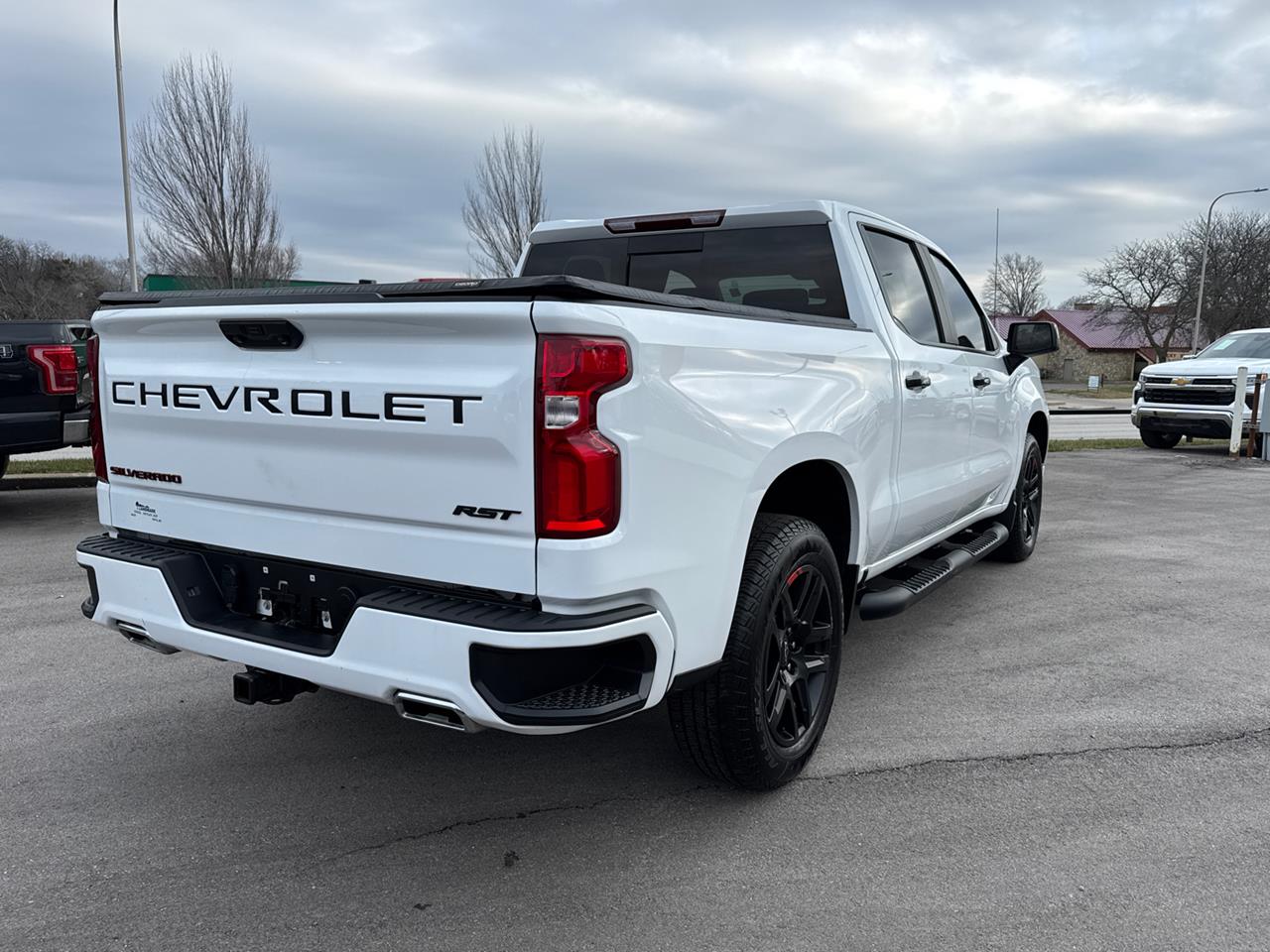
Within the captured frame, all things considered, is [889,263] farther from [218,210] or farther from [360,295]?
[218,210]

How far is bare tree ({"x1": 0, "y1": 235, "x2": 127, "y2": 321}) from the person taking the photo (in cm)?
4084

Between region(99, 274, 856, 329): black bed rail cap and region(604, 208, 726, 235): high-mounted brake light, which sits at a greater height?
region(604, 208, 726, 235): high-mounted brake light

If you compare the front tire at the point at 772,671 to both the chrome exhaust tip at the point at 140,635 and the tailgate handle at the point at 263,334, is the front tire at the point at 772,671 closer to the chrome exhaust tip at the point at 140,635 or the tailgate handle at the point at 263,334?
the tailgate handle at the point at 263,334

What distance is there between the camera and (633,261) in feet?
14.0

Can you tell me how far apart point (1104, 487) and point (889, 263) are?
23.5 ft

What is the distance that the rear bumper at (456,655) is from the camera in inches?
86.7

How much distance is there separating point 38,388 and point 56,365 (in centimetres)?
22

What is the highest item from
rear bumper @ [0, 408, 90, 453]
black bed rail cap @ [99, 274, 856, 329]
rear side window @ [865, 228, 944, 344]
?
rear side window @ [865, 228, 944, 344]

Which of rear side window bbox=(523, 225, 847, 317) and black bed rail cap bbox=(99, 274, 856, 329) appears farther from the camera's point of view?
rear side window bbox=(523, 225, 847, 317)

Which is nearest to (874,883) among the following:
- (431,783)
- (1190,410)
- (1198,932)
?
(1198,932)

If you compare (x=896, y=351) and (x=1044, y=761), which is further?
(x=896, y=351)

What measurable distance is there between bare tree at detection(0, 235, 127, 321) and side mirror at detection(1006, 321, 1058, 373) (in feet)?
128

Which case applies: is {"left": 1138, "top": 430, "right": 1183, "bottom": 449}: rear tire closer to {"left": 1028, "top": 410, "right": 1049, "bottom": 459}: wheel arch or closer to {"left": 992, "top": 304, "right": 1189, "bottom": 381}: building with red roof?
{"left": 1028, "top": 410, "right": 1049, "bottom": 459}: wheel arch

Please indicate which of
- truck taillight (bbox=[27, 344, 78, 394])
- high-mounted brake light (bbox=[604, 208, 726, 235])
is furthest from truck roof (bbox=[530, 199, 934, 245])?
truck taillight (bbox=[27, 344, 78, 394])
